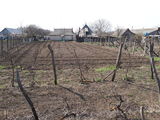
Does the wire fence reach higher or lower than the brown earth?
higher

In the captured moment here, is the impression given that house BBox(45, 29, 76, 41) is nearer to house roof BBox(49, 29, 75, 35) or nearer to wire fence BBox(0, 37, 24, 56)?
house roof BBox(49, 29, 75, 35)

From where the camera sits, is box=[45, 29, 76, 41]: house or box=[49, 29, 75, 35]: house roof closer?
box=[45, 29, 76, 41]: house

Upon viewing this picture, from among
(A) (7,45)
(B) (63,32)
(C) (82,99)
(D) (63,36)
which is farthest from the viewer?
(B) (63,32)

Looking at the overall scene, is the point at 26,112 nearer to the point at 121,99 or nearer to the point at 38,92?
the point at 38,92

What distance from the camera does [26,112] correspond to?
16.7 ft

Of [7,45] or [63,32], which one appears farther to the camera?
[63,32]

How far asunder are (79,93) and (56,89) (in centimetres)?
95

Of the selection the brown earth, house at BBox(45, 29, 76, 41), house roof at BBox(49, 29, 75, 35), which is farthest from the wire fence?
house roof at BBox(49, 29, 75, 35)

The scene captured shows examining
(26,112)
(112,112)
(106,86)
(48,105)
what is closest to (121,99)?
(112,112)

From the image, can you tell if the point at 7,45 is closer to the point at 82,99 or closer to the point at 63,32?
the point at 82,99

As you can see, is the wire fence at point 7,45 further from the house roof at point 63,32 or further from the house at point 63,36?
the house roof at point 63,32

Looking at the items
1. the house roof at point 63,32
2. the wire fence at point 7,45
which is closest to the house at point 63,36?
the house roof at point 63,32

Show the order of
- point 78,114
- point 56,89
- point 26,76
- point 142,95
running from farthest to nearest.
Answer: point 26,76 < point 56,89 < point 142,95 < point 78,114

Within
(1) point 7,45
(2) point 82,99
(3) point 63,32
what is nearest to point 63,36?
(3) point 63,32
